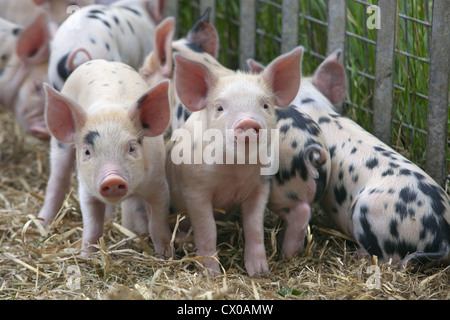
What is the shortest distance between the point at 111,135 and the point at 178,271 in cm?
73

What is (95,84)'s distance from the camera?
12.6ft

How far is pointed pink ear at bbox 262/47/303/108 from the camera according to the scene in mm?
3496

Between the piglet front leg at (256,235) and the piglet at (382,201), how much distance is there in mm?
433

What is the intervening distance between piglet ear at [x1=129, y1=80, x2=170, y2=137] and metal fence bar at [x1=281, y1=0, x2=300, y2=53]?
1677mm

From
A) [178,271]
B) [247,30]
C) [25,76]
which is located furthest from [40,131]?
[178,271]

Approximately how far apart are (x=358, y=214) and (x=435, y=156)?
73 centimetres

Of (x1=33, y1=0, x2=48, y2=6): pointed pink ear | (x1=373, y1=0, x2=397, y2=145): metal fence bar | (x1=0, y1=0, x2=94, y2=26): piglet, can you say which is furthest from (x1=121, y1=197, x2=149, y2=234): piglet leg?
(x1=33, y1=0, x2=48, y2=6): pointed pink ear

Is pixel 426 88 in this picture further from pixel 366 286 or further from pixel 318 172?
pixel 366 286

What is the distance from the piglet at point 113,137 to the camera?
3.23 m

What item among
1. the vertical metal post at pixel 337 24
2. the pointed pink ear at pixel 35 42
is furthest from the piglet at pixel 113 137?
the vertical metal post at pixel 337 24

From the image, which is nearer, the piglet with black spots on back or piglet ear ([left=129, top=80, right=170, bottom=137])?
piglet ear ([left=129, top=80, right=170, bottom=137])

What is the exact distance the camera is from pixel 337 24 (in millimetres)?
4504

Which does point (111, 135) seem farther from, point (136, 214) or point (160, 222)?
point (136, 214)

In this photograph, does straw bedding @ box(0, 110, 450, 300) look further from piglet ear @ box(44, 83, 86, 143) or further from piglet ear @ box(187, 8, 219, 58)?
piglet ear @ box(187, 8, 219, 58)
